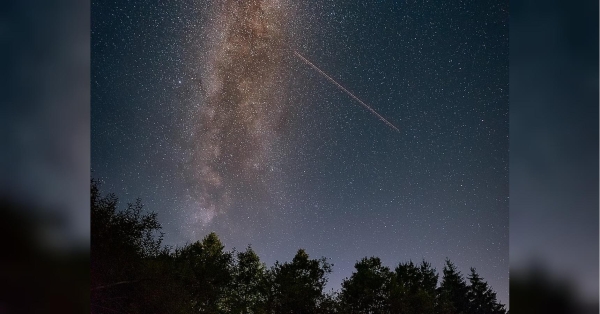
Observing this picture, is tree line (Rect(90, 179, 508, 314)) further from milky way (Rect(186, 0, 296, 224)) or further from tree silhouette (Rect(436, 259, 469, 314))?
milky way (Rect(186, 0, 296, 224))

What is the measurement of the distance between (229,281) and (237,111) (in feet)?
8.99

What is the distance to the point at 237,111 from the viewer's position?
7734 millimetres

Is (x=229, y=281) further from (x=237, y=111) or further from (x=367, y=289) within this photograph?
(x=237, y=111)

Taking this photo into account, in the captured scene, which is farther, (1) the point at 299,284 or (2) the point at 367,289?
(2) the point at 367,289

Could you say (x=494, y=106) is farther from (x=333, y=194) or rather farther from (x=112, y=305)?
(x=112, y=305)

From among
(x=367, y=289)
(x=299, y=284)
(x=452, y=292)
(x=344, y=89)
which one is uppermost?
(x=344, y=89)

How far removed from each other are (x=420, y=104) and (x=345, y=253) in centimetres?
245

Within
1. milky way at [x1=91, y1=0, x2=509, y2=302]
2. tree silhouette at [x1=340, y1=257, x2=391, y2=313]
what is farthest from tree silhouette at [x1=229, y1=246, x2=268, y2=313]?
tree silhouette at [x1=340, y1=257, x2=391, y2=313]

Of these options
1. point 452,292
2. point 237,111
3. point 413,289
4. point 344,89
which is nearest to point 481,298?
point 452,292

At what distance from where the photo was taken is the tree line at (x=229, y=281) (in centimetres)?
724

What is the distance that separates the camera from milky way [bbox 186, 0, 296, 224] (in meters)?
7.56

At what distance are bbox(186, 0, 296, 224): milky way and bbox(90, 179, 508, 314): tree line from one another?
807mm

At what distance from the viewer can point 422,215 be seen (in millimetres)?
7742
